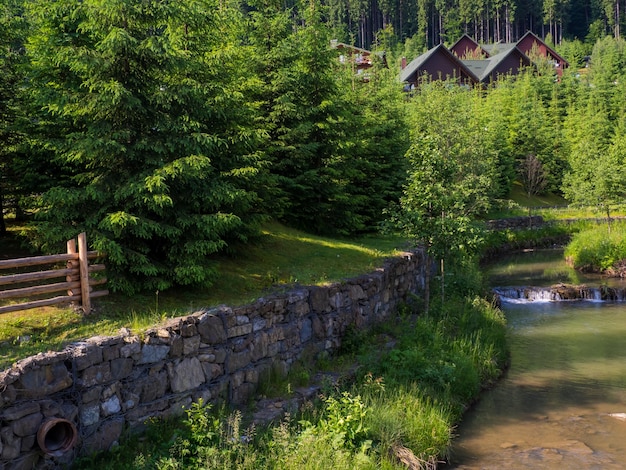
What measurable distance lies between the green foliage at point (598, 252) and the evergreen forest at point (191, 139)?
1058 centimetres

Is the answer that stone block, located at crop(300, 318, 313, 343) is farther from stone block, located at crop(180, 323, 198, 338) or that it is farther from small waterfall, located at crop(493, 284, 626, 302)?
small waterfall, located at crop(493, 284, 626, 302)

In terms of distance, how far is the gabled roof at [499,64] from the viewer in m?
69.9

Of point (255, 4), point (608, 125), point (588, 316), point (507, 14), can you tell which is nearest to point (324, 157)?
point (255, 4)

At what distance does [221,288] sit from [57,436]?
173 inches

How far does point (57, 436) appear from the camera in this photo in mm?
6801

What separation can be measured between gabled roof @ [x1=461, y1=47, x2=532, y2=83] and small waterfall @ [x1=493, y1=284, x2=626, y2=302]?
172 ft

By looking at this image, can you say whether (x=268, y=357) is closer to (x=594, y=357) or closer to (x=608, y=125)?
(x=594, y=357)

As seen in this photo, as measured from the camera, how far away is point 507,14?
103 meters

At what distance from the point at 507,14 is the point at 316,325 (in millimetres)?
106268

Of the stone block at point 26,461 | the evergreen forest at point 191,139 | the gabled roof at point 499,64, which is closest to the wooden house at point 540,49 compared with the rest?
the gabled roof at point 499,64

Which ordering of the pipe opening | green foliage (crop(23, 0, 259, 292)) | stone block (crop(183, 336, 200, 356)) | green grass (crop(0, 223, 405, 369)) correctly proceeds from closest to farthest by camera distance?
the pipe opening < green grass (crop(0, 223, 405, 369)) < stone block (crop(183, 336, 200, 356)) < green foliage (crop(23, 0, 259, 292))

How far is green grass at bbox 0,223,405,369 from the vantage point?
7.66 m

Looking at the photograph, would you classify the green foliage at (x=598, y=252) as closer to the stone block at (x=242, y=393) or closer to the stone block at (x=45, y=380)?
the stone block at (x=242, y=393)

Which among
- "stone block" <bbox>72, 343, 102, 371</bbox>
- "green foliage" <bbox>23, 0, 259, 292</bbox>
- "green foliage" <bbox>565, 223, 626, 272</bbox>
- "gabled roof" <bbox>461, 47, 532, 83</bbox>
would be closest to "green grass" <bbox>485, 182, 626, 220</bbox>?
"green foliage" <bbox>565, 223, 626, 272</bbox>
